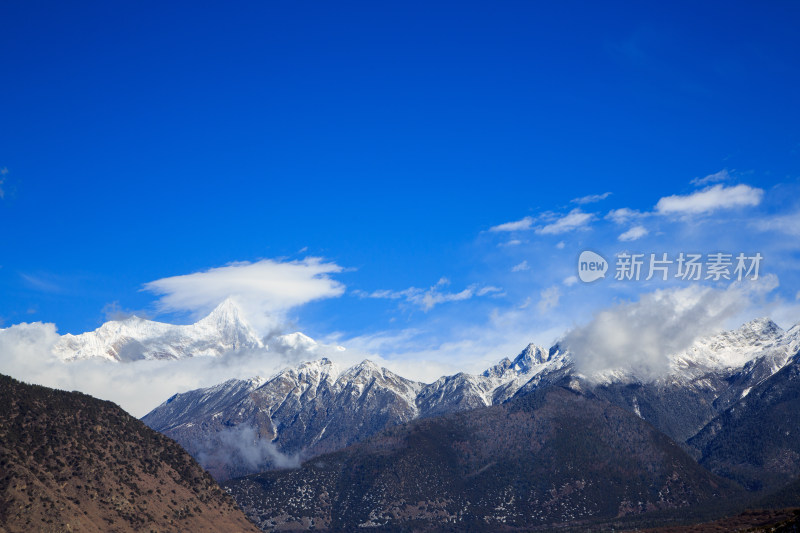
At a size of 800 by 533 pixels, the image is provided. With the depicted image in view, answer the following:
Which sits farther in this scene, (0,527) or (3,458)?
(3,458)

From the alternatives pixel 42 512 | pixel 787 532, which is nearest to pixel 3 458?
pixel 42 512

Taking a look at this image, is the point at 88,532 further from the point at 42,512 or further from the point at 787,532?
the point at 787,532

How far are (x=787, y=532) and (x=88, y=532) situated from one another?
173 metres

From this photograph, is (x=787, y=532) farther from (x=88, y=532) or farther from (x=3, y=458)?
(x=3, y=458)

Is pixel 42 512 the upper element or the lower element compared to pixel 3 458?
lower

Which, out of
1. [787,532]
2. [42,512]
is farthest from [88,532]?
[787,532]

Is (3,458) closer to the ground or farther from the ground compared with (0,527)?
farther from the ground

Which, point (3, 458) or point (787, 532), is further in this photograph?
point (3, 458)

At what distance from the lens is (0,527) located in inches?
7028

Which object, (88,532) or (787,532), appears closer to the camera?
(787,532)

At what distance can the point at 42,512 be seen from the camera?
191m

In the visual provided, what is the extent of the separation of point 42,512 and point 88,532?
1442 cm

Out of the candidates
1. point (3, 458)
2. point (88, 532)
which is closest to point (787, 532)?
point (88, 532)

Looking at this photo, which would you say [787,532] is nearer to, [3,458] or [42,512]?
[42,512]
